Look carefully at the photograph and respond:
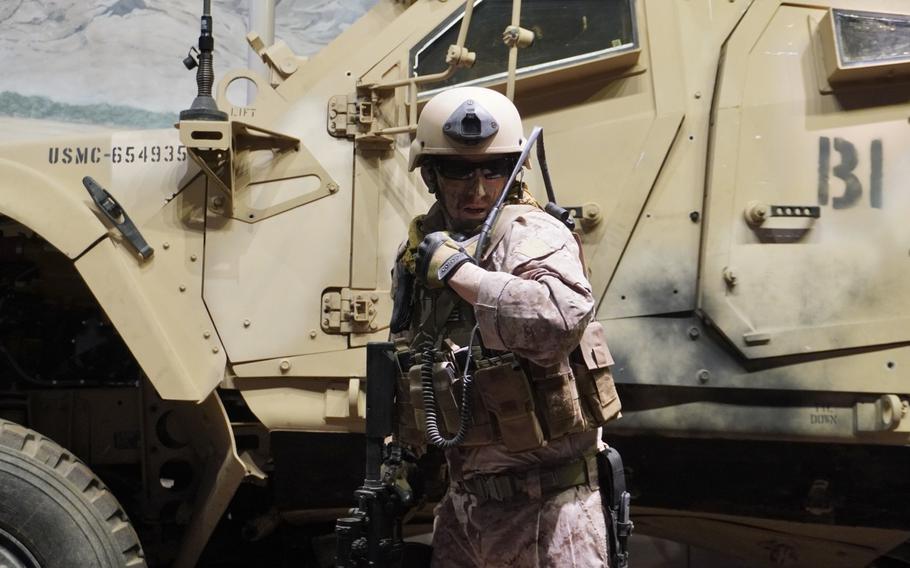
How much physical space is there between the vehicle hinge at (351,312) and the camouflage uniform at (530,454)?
928 millimetres

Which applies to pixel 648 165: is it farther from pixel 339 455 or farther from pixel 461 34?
pixel 339 455

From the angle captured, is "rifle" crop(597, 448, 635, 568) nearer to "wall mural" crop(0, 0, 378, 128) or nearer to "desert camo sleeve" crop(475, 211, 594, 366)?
"desert camo sleeve" crop(475, 211, 594, 366)

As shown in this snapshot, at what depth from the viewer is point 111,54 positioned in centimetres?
879

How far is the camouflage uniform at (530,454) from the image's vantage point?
7.84 ft

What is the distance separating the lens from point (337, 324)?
3613 millimetres

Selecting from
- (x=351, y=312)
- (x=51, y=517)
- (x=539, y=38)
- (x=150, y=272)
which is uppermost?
(x=539, y=38)

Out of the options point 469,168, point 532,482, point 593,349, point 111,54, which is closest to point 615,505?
point 532,482

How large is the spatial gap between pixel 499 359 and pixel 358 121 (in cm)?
142

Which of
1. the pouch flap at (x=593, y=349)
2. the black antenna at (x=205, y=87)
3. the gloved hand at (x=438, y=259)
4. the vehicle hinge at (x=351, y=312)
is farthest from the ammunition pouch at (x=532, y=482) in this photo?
the black antenna at (x=205, y=87)

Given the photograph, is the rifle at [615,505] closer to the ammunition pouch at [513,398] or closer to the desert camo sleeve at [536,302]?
the ammunition pouch at [513,398]

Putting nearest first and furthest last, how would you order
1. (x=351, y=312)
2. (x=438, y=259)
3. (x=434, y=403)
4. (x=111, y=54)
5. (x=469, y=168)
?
(x=438, y=259), (x=434, y=403), (x=469, y=168), (x=351, y=312), (x=111, y=54)

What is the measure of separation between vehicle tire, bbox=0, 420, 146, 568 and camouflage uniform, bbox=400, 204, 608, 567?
1309 millimetres

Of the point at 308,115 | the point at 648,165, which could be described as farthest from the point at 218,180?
the point at 648,165

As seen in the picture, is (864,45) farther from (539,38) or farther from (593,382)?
(593,382)
